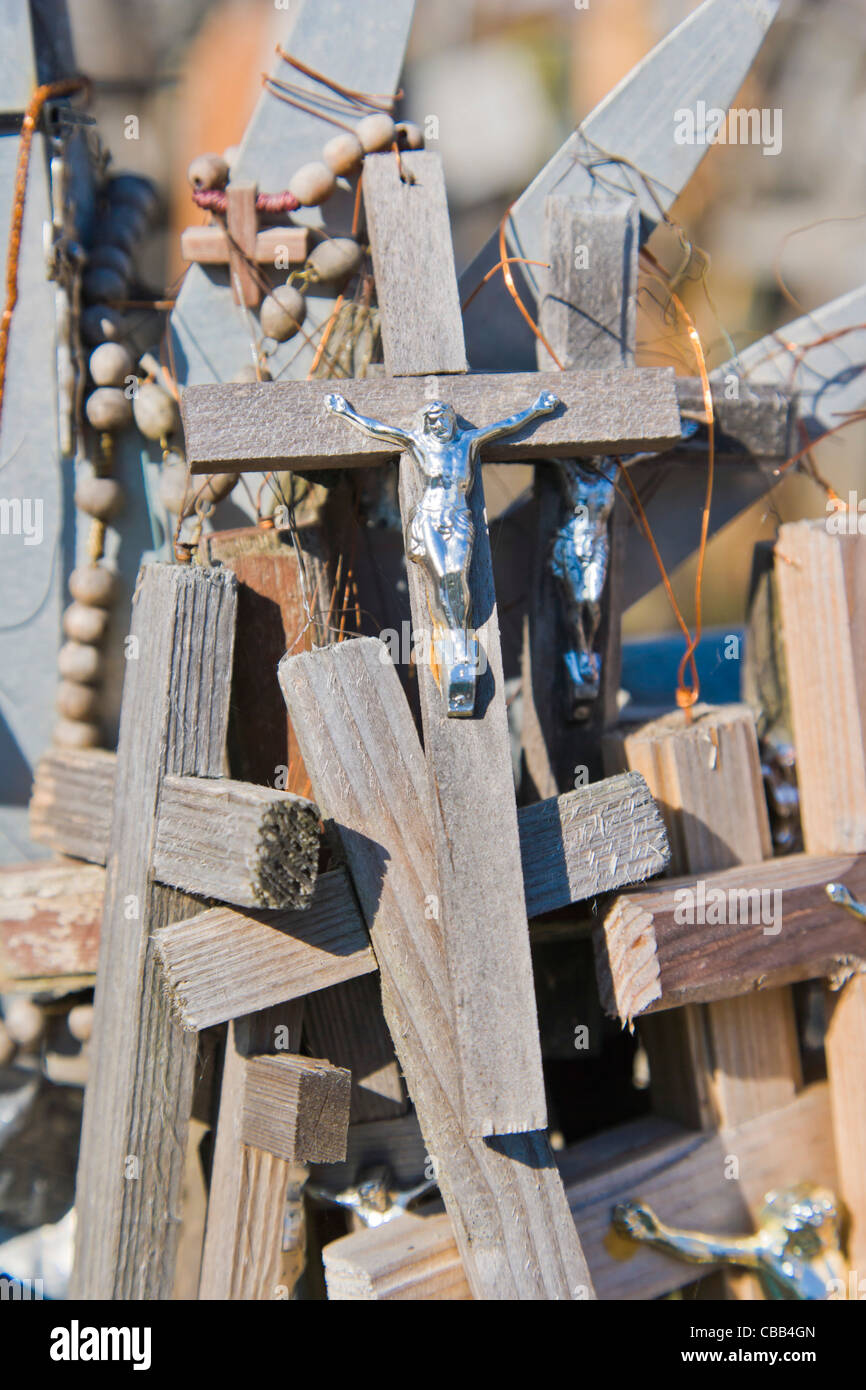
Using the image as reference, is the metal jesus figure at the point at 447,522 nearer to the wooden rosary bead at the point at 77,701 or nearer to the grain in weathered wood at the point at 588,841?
the grain in weathered wood at the point at 588,841

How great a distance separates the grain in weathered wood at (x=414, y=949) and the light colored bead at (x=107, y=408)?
871 mm

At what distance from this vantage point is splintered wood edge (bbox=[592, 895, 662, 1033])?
5.69 ft

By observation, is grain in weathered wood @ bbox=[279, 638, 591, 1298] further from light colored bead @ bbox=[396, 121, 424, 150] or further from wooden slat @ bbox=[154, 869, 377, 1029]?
light colored bead @ bbox=[396, 121, 424, 150]

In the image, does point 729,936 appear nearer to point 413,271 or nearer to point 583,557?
point 583,557

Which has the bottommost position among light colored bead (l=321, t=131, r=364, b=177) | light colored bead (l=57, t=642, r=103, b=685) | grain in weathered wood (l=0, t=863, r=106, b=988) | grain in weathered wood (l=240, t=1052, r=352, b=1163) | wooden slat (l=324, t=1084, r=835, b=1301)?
wooden slat (l=324, t=1084, r=835, b=1301)

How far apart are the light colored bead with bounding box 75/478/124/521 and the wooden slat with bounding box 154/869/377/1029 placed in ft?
3.38

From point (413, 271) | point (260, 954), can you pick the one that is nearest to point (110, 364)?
point (413, 271)

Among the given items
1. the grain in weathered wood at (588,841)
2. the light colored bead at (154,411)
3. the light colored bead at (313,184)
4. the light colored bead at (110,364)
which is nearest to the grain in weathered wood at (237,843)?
the grain in weathered wood at (588,841)

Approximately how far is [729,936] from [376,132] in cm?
169

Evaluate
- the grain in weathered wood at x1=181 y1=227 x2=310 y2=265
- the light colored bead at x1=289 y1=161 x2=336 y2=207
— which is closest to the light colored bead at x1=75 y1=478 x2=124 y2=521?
the grain in weathered wood at x1=181 y1=227 x2=310 y2=265

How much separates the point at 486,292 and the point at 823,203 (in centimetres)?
157

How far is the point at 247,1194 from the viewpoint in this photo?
5.69 ft

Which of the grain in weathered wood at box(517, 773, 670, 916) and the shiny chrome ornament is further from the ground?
the grain in weathered wood at box(517, 773, 670, 916)
